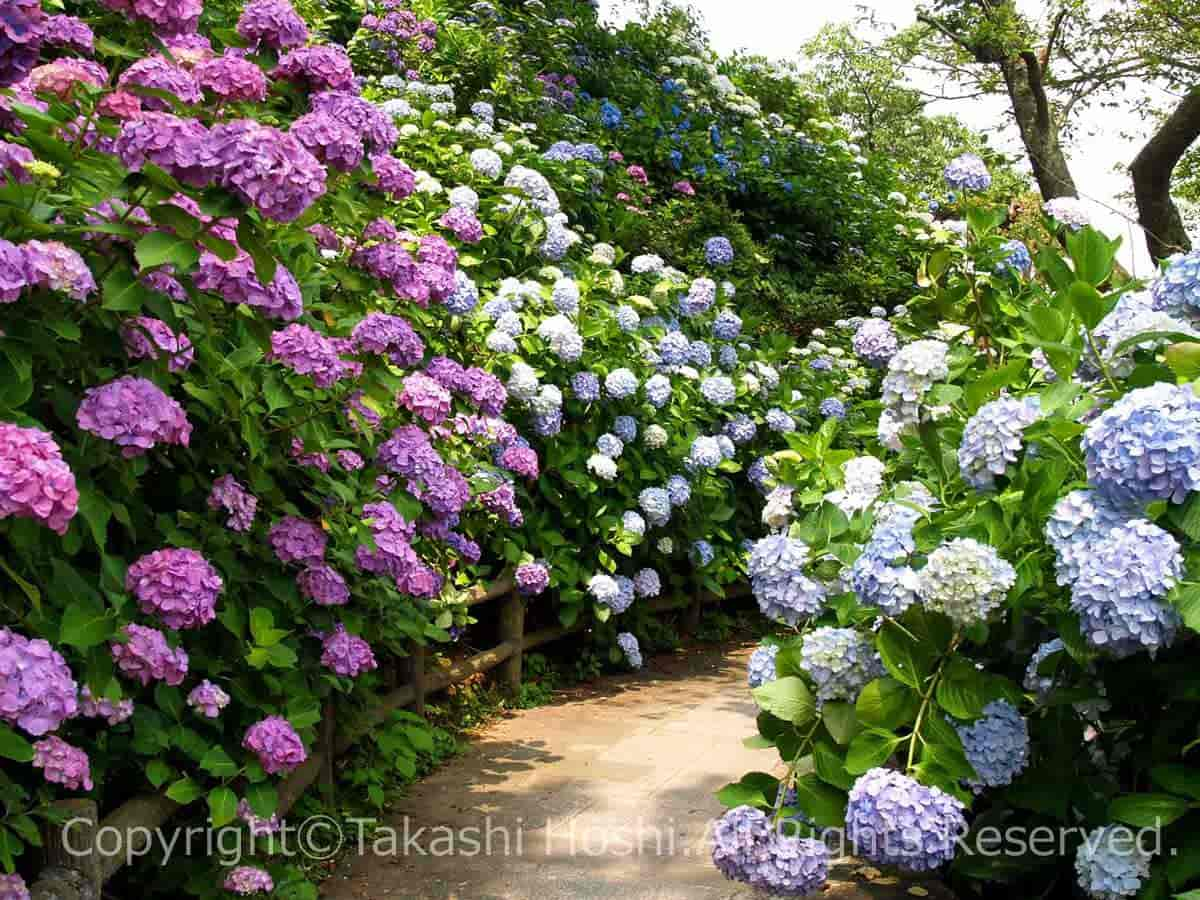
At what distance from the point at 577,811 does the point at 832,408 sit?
13.3 feet

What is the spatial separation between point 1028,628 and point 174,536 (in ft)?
6.01

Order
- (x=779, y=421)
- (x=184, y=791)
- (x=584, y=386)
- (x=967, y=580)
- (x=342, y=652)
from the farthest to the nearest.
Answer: (x=779, y=421) → (x=584, y=386) → (x=342, y=652) → (x=184, y=791) → (x=967, y=580)

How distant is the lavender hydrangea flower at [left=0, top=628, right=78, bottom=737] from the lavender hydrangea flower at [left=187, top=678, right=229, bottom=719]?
0.68m

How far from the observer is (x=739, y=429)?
22.6 ft

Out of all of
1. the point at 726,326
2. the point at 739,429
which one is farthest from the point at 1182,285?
the point at 726,326

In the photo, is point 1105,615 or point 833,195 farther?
point 833,195

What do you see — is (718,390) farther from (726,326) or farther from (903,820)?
(903,820)

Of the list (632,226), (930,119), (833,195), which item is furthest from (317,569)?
(930,119)

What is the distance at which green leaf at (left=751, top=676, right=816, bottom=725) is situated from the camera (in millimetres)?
2402

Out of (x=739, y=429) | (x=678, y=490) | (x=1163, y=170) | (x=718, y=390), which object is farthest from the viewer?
(x=1163, y=170)

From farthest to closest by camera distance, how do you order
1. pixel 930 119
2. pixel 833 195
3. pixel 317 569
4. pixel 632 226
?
pixel 930 119
pixel 833 195
pixel 632 226
pixel 317 569

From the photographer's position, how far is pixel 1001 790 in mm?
2537

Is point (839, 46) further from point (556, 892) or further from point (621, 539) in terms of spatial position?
point (556, 892)

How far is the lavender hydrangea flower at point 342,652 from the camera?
321 centimetres
